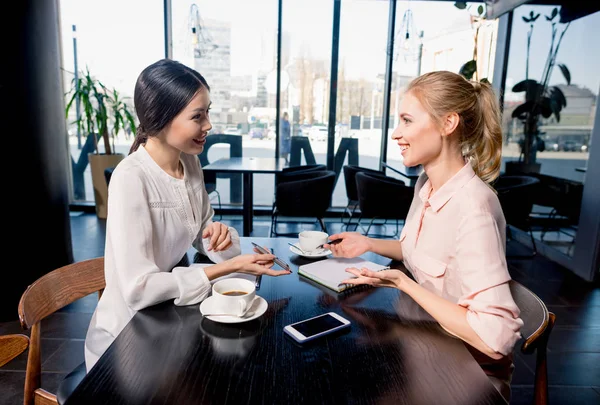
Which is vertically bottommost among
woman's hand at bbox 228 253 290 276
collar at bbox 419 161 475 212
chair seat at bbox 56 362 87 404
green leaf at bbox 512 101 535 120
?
chair seat at bbox 56 362 87 404

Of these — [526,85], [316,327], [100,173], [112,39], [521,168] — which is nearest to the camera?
[316,327]

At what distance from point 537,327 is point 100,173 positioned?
5.54 m

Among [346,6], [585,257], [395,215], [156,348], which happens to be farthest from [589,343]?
[346,6]

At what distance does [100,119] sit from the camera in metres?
5.38

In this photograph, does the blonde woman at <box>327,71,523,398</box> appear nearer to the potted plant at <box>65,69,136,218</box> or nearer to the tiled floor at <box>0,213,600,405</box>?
the tiled floor at <box>0,213,600,405</box>

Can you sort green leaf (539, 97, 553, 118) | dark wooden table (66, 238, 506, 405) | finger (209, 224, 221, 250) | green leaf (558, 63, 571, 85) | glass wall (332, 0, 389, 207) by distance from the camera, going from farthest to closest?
glass wall (332, 0, 389, 207) < green leaf (539, 97, 553, 118) < green leaf (558, 63, 571, 85) < finger (209, 224, 221, 250) < dark wooden table (66, 238, 506, 405)

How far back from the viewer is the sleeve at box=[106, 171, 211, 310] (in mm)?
1140

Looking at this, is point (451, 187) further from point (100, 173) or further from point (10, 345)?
point (100, 173)

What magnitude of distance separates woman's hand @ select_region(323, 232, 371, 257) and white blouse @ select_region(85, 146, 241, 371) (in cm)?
37

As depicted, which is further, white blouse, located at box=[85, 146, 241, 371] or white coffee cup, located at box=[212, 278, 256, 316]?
white blouse, located at box=[85, 146, 241, 371]

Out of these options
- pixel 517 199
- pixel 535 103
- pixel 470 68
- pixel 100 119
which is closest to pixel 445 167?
pixel 517 199

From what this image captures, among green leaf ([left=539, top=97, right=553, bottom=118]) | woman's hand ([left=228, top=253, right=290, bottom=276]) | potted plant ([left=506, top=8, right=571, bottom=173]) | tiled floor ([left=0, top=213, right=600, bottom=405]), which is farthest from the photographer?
green leaf ([left=539, top=97, right=553, bottom=118])

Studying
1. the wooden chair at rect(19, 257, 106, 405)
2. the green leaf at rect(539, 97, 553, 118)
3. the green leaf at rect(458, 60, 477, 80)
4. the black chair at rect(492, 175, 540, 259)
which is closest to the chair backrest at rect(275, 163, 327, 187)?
the black chair at rect(492, 175, 540, 259)

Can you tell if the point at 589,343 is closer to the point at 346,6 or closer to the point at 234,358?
the point at 234,358
